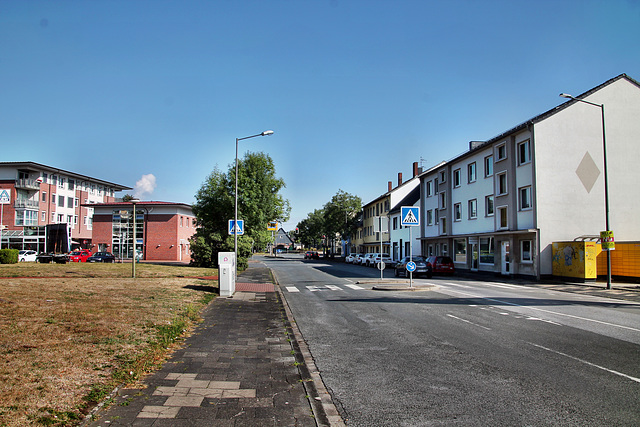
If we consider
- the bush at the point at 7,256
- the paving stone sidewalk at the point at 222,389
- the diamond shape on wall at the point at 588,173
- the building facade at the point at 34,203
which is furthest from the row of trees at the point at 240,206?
the building facade at the point at 34,203

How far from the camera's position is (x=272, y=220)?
40.2 m

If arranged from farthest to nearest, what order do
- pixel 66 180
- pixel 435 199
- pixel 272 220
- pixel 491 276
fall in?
pixel 66 180 → pixel 435 199 → pixel 272 220 → pixel 491 276

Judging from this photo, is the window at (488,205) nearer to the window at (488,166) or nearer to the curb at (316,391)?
the window at (488,166)

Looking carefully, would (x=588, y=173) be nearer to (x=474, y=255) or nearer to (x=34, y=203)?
(x=474, y=255)

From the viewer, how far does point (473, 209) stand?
37.7 meters

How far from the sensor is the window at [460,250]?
3938cm

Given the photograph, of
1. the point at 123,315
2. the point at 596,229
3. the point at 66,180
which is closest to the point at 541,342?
the point at 123,315

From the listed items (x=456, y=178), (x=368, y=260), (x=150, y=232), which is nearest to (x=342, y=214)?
(x=368, y=260)

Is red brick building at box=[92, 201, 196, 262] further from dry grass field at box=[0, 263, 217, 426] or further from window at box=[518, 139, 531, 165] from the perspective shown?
dry grass field at box=[0, 263, 217, 426]

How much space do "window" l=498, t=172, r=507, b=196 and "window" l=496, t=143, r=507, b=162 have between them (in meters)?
1.19

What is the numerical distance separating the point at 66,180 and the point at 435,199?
182ft

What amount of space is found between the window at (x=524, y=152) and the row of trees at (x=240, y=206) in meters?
19.4

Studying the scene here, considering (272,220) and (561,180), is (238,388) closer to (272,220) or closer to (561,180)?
(561,180)

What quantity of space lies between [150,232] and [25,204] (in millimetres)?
19221
